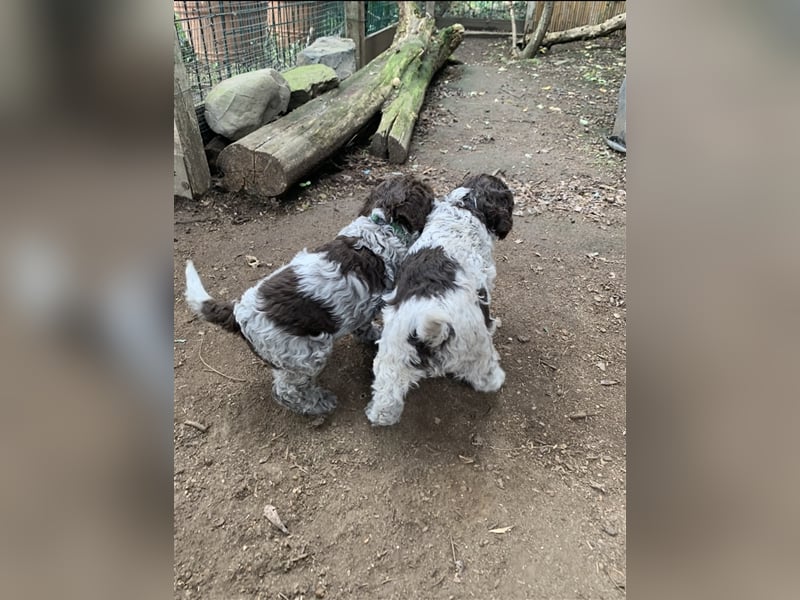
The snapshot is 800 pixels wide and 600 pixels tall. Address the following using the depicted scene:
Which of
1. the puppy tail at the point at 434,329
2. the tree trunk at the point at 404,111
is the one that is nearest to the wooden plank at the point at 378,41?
the tree trunk at the point at 404,111

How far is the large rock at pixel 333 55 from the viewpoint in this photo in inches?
321

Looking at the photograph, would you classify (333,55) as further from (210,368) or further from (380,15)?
(210,368)

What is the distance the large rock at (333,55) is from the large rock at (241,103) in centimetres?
218

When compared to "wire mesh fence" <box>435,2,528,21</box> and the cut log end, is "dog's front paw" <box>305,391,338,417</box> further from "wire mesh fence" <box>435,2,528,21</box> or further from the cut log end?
"wire mesh fence" <box>435,2,528,21</box>

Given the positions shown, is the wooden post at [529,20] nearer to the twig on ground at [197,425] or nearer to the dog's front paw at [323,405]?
the dog's front paw at [323,405]

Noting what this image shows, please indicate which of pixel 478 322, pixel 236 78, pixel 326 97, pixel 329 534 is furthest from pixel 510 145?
pixel 329 534

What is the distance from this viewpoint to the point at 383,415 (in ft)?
10.6

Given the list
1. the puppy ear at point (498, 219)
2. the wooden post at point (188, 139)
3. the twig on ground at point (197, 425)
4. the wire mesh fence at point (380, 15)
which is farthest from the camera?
the wire mesh fence at point (380, 15)

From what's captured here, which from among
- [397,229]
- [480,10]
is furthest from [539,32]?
[397,229]

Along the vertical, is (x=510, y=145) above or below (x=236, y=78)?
below
